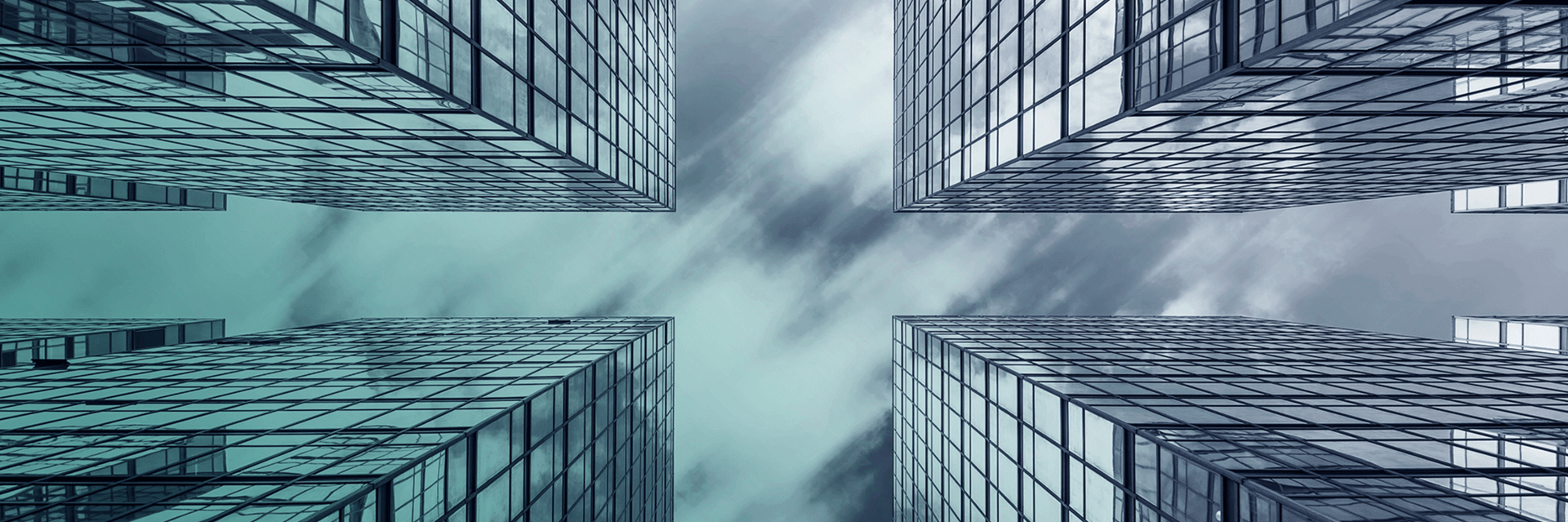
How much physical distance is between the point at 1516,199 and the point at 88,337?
81.3 m

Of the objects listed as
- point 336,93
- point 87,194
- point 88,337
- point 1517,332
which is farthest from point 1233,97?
point 87,194

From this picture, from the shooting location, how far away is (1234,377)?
74.5ft

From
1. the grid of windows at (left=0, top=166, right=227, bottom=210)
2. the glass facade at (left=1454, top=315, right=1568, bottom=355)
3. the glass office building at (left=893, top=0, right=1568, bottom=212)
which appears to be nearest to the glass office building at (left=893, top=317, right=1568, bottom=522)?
the glass facade at (left=1454, top=315, right=1568, bottom=355)

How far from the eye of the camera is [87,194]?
112ft

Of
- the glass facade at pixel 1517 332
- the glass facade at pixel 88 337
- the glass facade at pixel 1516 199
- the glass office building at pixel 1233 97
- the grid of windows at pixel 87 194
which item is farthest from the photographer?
the glass facade at pixel 1516 199

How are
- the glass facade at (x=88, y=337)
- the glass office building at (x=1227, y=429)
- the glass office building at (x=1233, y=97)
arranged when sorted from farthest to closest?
the glass facade at (x=88, y=337), the glass office building at (x=1227, y=429), the glass office building at (x=1233, y=97)

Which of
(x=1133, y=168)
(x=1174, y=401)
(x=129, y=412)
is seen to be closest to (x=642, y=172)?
(x=129, y=412)

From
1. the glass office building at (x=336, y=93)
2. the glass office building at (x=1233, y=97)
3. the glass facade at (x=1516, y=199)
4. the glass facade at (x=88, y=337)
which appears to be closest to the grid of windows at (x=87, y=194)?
the glass office building at (x=336, y=93)

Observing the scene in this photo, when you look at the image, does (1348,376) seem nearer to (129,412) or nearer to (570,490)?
(570,490)

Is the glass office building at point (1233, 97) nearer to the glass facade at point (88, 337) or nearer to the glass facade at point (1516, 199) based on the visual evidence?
the glass facade at point (1516, 199)

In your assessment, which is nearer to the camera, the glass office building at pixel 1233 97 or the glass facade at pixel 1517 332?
the glass office building at pixel 1233 97

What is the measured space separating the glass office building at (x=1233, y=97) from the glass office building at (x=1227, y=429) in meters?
8.22

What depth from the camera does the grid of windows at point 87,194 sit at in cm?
3161

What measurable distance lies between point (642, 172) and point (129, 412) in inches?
823
